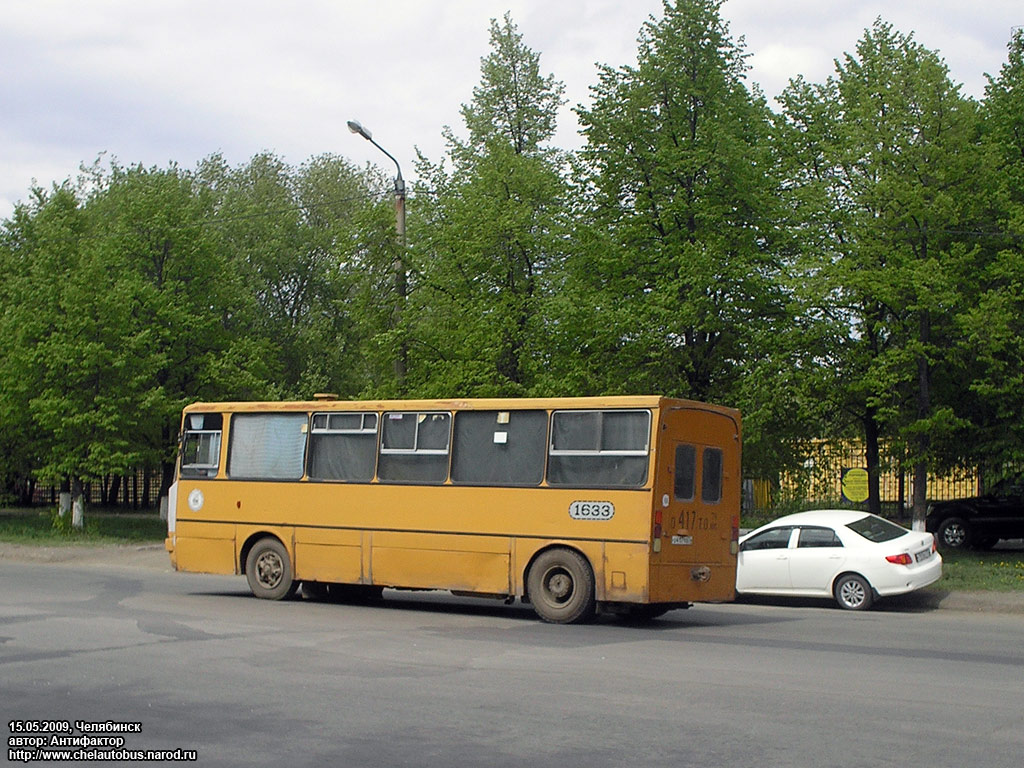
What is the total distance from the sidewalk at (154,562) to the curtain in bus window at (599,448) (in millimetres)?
6302

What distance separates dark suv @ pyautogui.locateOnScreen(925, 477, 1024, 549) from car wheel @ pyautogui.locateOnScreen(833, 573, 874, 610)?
9.58m

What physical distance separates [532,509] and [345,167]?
139ft

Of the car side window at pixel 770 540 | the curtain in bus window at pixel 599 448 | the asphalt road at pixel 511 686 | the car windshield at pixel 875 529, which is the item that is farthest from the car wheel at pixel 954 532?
the curtain in bus window at pixel 599 448

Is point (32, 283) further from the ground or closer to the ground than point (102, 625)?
further from the ground

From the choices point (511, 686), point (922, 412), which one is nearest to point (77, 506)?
point (922, 412)

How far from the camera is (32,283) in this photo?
35125 mm

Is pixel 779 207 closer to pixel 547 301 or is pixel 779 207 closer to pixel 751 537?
pixel 547 301

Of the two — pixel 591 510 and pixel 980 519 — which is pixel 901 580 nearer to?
pixel 591 510

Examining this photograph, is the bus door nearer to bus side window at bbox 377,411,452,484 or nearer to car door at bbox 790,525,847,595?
car door at bbox 790,525,847,595

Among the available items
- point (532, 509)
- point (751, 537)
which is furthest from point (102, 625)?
point (751, 537)

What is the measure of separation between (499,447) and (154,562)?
13760 mm

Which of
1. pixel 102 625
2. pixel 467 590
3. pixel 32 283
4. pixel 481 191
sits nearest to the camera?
pixel 102 625

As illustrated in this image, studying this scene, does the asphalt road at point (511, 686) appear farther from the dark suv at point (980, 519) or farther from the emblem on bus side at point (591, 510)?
the dark suv at point (980, 519)

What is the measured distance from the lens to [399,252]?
2661 cm
